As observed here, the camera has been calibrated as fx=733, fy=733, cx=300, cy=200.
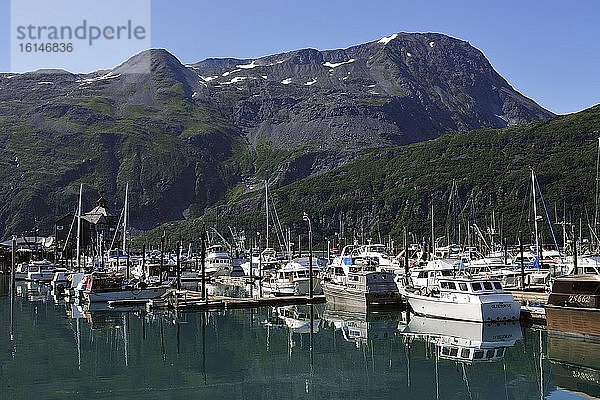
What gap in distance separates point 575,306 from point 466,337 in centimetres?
730

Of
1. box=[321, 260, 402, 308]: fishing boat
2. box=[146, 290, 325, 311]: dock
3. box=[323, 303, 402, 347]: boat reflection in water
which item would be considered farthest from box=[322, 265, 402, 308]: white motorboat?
box=[146, 290, 325, 311]: dock

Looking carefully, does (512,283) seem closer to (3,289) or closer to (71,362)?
(71,362)

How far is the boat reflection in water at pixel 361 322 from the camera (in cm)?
4881

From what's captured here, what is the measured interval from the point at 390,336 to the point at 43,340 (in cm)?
2361

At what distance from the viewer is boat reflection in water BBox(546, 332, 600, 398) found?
32375 millimetres

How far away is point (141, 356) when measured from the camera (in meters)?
43.2

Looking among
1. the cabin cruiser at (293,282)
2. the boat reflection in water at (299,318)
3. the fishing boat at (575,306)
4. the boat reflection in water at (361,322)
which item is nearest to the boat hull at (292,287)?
the cabin cruiser at (293,282)

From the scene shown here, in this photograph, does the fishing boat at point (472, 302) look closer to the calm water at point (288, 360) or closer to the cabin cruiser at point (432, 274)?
the calm water at point (288, 360)

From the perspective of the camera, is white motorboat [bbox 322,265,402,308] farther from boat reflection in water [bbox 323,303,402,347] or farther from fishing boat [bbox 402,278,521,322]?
fishing boat [bbox 402,278,521,322]

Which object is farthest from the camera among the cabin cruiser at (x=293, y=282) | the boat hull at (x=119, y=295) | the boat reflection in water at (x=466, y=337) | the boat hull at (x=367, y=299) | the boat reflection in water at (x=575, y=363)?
the cabin cruiser at (x=293, y=282)

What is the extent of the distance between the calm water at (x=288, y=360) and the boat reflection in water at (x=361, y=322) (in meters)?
0.08

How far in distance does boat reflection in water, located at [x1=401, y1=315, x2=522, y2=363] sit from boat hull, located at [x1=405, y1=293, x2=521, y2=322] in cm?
35

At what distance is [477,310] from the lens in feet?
157

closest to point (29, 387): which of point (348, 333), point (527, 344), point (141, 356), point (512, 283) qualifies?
point (141, 356)
